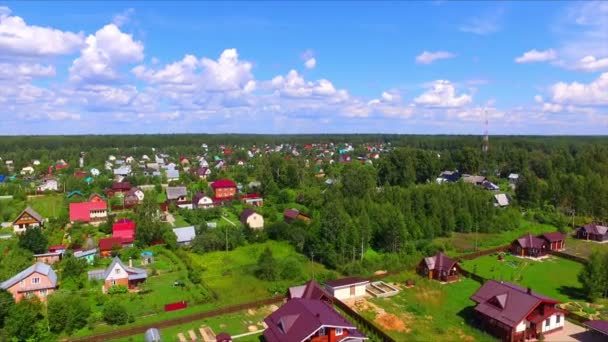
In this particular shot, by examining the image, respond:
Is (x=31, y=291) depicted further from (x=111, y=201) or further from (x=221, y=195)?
(x=221, y=195)

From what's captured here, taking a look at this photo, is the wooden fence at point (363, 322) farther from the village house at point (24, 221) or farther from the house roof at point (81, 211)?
the village house at point (24, 221)

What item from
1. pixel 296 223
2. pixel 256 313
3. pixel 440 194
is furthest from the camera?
pixel 440 194

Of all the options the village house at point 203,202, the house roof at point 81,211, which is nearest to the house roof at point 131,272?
the house roof at point 81,211

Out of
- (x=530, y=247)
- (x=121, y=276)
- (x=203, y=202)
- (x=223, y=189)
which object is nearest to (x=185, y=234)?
(x=121, y=276)

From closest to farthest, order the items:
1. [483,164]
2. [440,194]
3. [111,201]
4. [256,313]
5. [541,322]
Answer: [541,322] → [256,313] → [440,194] → [111,201] → [483,164]

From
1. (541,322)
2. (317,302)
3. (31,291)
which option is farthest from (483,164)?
(31,291)

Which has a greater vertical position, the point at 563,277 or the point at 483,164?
the point at 483,164

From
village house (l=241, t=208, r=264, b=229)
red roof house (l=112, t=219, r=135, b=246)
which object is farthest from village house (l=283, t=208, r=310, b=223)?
red roof house (l=112, t=219, r=135, b=246)

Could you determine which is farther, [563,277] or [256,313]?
[563,277]
